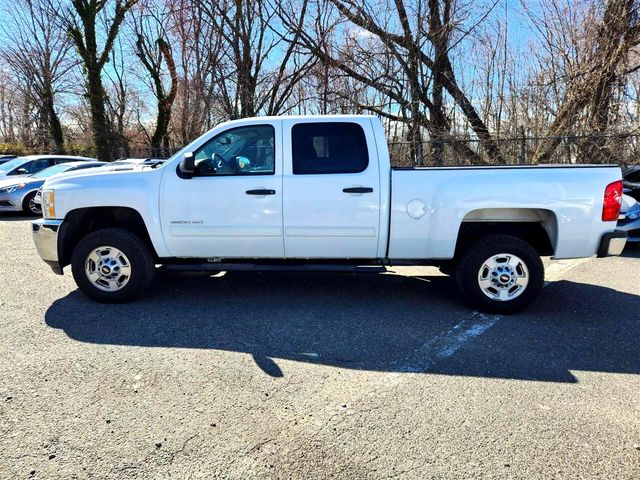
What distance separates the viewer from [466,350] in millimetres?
3873

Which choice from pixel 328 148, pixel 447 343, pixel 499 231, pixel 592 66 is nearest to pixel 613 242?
pixel 499 231

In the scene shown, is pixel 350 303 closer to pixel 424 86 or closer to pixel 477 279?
pixel 477 279

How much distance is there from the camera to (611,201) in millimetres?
4406

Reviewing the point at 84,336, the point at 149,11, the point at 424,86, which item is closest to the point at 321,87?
the point at 424,86

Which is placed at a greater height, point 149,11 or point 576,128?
point 149,11

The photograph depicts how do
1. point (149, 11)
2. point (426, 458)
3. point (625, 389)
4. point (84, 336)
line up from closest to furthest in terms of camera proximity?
point (426, 458) → point (625, 389) → point (84, 336) → point (149, 11)

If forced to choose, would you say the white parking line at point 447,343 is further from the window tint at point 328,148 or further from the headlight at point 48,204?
the headlight at point 48,204

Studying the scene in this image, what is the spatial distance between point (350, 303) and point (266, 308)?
3.09 feet

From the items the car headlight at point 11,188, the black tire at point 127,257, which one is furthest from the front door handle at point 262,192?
the car headlight at point 11,188

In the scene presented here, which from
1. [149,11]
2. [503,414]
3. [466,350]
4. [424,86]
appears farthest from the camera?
[149,11]

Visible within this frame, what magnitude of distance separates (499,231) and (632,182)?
19.2ft

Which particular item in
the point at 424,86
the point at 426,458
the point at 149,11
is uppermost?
the point at 149,11

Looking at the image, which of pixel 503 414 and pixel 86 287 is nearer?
pixel 503 414

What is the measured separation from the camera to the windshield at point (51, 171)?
41.5 feet
